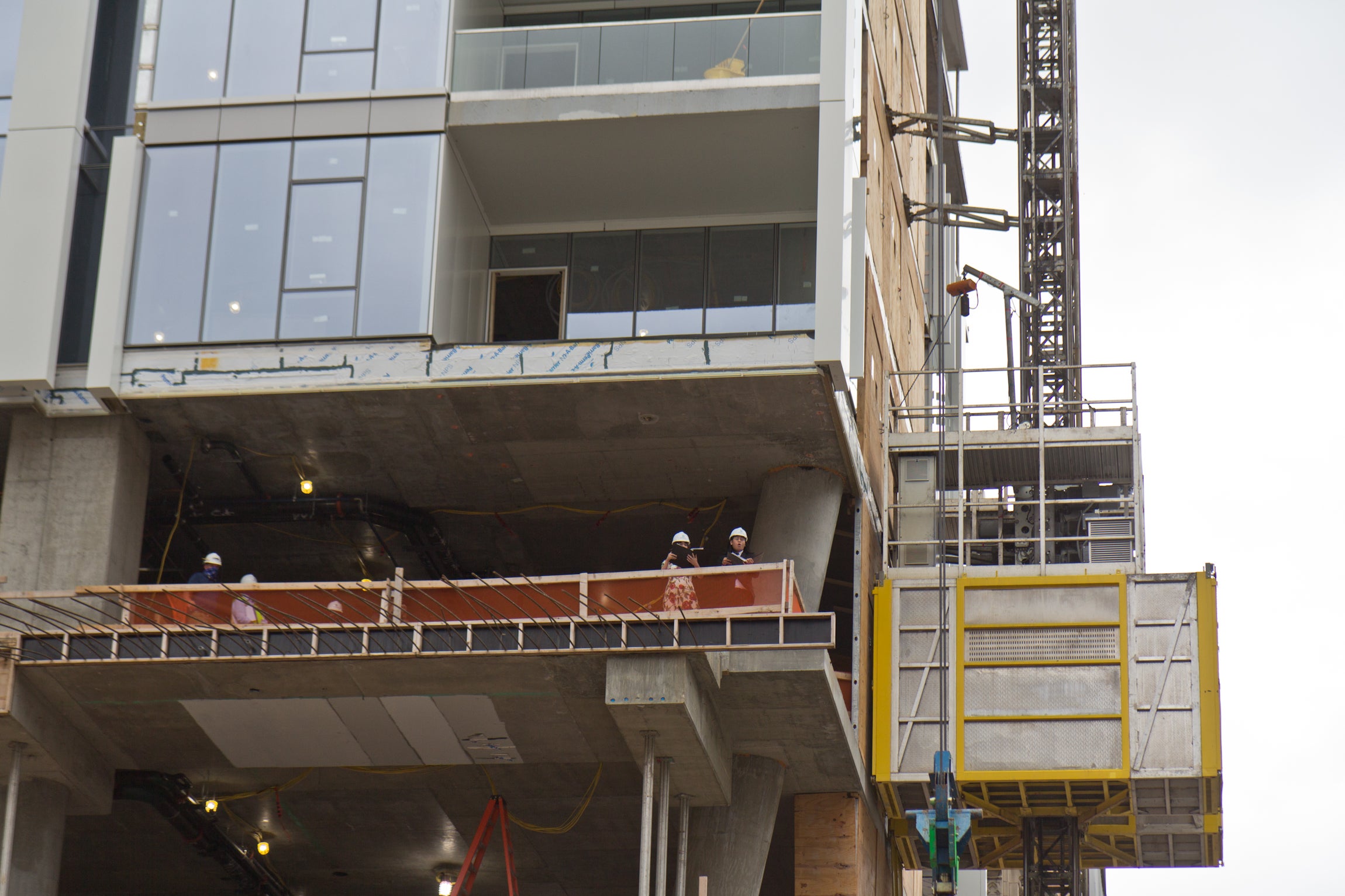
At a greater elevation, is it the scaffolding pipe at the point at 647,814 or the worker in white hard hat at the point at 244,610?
the worker in white hard hat at the point at 244,610

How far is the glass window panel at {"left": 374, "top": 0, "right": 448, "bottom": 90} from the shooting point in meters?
32.1

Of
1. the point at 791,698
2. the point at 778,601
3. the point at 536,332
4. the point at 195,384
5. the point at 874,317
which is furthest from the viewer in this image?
the point at 874,317

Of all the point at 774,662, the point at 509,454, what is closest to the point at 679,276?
the point at 509,454

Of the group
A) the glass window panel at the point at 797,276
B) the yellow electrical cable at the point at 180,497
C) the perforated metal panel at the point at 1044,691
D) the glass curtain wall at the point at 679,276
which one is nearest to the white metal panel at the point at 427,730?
the yellow electrical cable at the point at 180,497

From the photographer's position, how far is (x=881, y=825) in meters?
35.4

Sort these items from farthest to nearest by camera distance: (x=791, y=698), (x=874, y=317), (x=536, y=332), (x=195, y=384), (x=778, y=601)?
(x=874, y=317) → (x=536, y=332) → (x=195, y=384) → (x=791, y=698) → (x=778, y=601)

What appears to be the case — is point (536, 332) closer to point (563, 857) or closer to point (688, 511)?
point (688, 511)

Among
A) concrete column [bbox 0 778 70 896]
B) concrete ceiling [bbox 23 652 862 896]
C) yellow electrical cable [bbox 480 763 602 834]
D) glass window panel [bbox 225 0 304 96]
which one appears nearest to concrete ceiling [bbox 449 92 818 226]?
glass window panel [bbox 225 0 304 96]

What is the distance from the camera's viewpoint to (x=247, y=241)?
103 feet

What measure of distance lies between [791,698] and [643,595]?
3403 millimetres

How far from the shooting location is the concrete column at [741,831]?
29578 millimetres

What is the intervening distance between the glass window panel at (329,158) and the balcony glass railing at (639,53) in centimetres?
220

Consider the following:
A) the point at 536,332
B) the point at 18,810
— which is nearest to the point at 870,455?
the point at 536,332

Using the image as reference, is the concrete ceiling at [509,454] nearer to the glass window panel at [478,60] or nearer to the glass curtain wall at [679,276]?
the glass curtain wall at [679,276]
